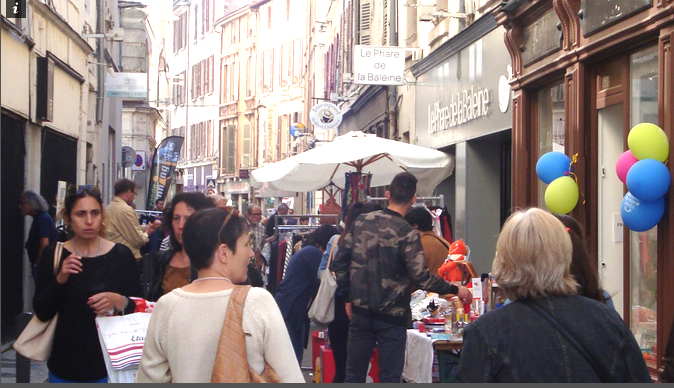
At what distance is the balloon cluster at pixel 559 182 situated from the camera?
7.70m

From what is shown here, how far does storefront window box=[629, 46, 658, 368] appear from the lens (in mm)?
6957

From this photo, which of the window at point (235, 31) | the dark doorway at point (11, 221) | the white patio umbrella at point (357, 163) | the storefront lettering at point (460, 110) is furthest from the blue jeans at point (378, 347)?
the window at point (235, 31)

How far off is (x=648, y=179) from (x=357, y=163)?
676 centimetres

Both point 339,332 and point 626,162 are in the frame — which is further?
point 339,332

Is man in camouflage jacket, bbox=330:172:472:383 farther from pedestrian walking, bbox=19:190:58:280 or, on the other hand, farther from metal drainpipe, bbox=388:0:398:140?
metal drainpipe, bbox=388:0:398:140

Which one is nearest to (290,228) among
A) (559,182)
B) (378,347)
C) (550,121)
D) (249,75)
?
(550,121)

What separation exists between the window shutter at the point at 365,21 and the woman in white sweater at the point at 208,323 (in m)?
20.6

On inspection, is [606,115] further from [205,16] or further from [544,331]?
[205,16]

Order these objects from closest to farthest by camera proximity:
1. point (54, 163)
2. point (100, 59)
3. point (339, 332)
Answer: point (339, 332) → point (54, 163) → point (100, 59)

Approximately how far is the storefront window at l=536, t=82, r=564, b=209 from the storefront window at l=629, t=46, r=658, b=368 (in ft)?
5.77

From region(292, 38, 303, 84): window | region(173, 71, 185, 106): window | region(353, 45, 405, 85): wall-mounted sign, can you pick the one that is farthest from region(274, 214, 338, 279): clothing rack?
region(173, 71, 185, 106): window

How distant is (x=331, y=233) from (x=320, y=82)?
2714 cm

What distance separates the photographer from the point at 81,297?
441cm

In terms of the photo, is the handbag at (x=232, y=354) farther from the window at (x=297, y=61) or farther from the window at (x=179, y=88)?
the window at (x=179, y=88)
